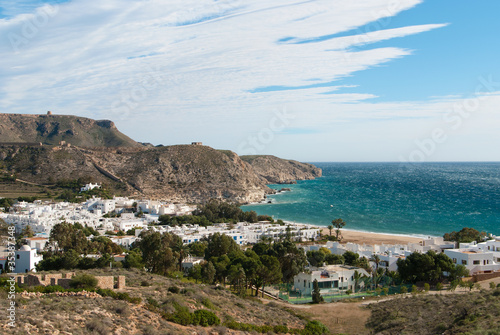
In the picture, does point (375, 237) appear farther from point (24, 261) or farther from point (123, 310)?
point (123, 310)

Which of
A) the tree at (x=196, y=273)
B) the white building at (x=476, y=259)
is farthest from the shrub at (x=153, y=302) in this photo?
the white building at (x=476, y=259)

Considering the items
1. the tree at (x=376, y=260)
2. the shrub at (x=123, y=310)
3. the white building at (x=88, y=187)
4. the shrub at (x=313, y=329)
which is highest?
the white building at (x=88, y=187)

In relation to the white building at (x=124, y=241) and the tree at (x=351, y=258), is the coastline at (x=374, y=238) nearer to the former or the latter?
the tree at (x=351, y=258)

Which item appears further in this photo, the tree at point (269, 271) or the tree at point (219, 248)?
the tree at point (219, 248)

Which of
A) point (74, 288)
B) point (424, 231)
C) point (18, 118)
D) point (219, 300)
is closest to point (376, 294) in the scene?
point (219, 300)

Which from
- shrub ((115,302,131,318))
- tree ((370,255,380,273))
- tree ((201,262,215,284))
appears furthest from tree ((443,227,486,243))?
shrub ((115,302,131,318))

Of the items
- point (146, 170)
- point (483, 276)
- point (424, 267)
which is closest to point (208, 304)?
point (424, 267)
